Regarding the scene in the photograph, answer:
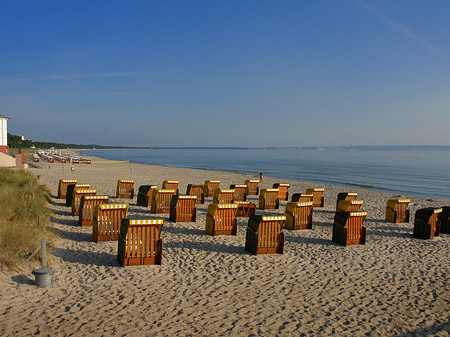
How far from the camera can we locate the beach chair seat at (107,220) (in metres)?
9.02

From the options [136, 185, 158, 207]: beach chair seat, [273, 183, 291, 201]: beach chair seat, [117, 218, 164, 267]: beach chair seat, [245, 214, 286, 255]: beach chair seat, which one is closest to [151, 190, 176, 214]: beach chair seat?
[136, 185, 158, 207]: beach chair seat

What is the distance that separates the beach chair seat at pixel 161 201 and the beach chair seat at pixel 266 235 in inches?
214

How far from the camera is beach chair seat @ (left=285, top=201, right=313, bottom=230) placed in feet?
37.4

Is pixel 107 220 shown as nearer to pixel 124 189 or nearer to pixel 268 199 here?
pixel 268 199

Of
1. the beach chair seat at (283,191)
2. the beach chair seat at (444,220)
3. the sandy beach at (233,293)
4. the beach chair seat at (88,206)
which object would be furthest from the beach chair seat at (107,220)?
the beach chair seat at (283,191)

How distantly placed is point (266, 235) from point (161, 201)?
19.4 ft

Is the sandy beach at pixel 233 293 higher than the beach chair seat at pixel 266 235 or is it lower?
lower

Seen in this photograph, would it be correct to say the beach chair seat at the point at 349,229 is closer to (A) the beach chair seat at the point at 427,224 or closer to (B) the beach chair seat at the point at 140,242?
(A) the beach chair seat at the point at 427,224

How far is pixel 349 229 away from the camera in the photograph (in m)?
9.73

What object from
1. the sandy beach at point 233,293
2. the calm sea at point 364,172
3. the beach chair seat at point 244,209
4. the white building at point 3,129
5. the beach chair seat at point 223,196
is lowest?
the calm sea at point 364,172

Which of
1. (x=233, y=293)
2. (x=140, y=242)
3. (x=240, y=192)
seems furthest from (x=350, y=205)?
(x=140, y=242)

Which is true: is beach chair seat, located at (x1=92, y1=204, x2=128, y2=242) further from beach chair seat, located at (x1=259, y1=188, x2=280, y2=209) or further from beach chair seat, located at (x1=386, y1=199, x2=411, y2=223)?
beach chair seat, located at (x1=386, y1=199, x2=411, y2=223)

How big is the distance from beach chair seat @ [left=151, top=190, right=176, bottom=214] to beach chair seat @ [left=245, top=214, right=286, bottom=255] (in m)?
5.45

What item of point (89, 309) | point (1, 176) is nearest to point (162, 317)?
point (89, 309)
